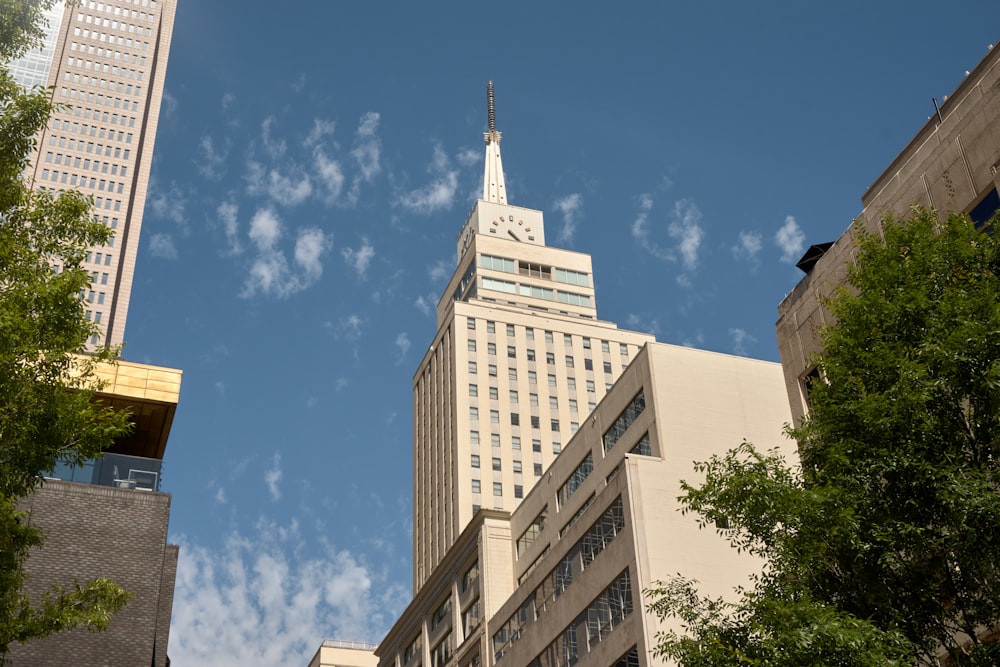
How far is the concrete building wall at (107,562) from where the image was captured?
27.2 m

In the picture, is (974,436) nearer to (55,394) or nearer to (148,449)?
(55,394)

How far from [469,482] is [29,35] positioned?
261 ft

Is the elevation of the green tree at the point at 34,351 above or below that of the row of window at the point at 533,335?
below

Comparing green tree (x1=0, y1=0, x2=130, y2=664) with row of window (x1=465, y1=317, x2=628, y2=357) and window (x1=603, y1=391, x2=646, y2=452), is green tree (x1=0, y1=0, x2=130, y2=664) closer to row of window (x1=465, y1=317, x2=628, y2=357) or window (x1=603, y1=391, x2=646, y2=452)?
window (x1=603, y1=391, x2=646, y2=452)

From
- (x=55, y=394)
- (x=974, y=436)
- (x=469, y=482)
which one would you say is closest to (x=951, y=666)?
(x=974, y=436)

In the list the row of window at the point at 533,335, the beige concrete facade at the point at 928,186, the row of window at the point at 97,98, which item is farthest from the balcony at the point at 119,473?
the row of window at the point at 97,98

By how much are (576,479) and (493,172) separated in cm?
10959

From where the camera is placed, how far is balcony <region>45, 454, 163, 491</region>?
30.2m

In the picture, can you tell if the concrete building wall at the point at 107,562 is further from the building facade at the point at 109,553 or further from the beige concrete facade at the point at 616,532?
the beige concrete facade at the point at 616,532

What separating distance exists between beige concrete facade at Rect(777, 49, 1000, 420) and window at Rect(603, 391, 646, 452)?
16.6 m

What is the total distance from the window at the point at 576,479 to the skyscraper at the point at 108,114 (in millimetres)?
105718

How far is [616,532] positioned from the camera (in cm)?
4428

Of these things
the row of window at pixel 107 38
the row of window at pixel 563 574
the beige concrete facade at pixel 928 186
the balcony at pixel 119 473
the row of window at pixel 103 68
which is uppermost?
the row of window at pixel 107 38

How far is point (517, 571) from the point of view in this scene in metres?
58.8
